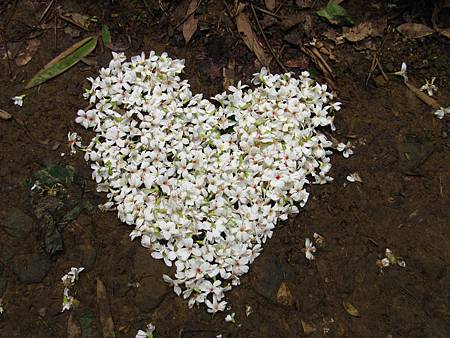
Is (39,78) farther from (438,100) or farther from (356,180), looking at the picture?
(438,100)

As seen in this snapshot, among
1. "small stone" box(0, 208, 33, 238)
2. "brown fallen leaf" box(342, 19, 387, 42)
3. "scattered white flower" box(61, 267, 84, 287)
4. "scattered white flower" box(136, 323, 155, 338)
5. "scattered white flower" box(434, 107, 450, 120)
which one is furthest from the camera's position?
"brown fallen leaf" box(342, 19, 387, 42)

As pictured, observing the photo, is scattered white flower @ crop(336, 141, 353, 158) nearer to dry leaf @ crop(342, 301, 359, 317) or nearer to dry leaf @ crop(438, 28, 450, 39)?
dry leaf @ crop(342, 301, 359, 317)

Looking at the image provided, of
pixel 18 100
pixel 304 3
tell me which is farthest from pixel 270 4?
pixel 18 100

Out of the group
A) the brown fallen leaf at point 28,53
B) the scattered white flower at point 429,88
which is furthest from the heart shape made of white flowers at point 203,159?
the scattered white flower at point 429,88

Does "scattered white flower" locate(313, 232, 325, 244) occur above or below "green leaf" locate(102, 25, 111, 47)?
below

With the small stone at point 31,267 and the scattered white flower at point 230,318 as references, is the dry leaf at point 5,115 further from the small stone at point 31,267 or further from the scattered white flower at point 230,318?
the scattered white flower at point 230,318

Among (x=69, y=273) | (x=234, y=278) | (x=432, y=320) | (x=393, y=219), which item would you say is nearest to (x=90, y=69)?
(x=69, y=273)

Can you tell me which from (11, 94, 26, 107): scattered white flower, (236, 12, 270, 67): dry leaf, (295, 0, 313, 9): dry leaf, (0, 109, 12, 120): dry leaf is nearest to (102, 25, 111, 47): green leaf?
(11, 94, 26, 107): scattered white flower

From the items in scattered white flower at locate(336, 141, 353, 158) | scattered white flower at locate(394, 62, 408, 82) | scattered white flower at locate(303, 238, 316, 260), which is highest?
scattered white flower at locate(394, 62, 408, 82)
